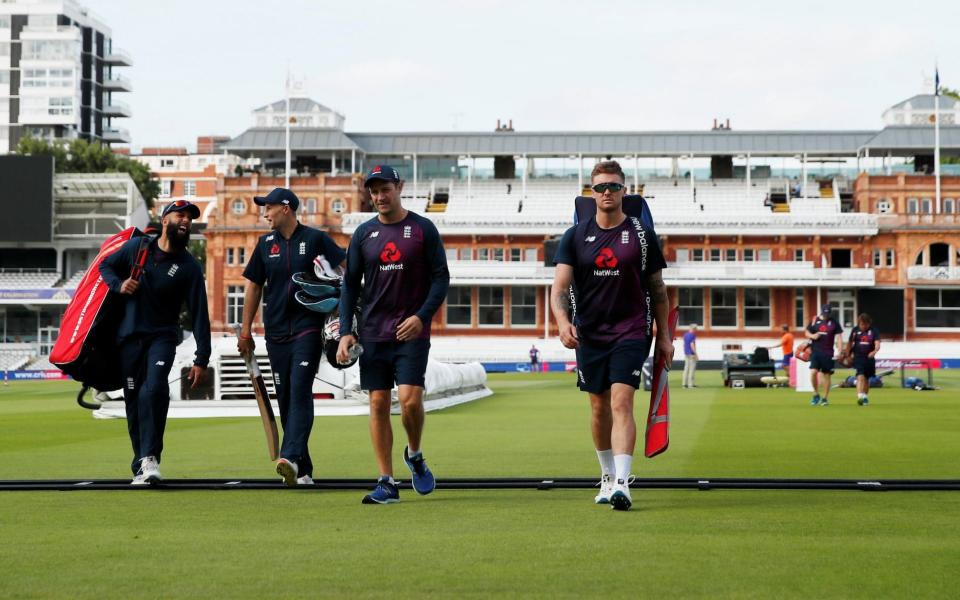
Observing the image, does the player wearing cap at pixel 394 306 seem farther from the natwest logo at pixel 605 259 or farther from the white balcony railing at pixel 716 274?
the white balcony railing at pixel 716 274

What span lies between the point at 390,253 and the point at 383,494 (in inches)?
63.9

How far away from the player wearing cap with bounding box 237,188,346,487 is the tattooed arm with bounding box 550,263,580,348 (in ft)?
7.04

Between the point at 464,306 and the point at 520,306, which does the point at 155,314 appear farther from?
the point at 464,306

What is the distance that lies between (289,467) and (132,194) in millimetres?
77549

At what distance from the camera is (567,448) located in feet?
47.2

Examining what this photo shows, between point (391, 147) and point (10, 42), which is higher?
point (10, 42)

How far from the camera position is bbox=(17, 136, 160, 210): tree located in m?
94.6

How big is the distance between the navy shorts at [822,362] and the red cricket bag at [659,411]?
18004 millimetres

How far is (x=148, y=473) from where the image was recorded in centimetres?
988

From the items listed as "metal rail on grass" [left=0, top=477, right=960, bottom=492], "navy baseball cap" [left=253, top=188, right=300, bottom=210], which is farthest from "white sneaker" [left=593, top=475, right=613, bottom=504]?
"navy baseball cap" [left=253, top=188, right=300, bottom=210]

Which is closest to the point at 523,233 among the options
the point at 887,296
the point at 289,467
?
the point at 887,296

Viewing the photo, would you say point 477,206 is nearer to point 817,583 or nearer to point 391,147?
point 391,147

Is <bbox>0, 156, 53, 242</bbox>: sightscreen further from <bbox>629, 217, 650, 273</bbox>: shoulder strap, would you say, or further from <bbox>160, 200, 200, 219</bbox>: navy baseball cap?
<bbox>629, 217, 650, 273</bbox>: shoulder strap

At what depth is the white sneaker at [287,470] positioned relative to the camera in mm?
9562
